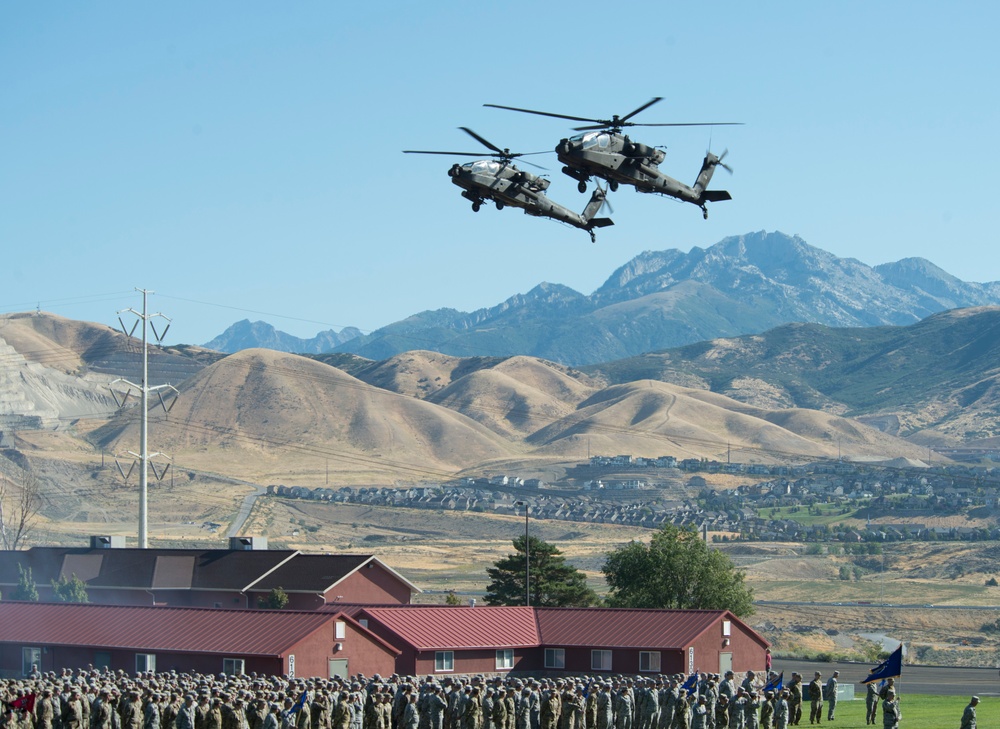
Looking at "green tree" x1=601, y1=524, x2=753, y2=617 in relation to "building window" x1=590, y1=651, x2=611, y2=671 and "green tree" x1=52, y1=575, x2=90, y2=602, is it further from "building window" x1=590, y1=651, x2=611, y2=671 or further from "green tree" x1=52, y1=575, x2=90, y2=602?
"green tree" x1=52, y1=575, x2=90, y2=602

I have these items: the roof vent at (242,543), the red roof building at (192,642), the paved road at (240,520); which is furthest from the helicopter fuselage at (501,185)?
the paved road at (240,520)

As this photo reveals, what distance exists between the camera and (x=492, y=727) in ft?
129

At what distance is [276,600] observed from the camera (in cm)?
7031

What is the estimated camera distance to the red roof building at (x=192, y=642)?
169 feet

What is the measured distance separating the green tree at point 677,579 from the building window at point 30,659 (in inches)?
1182

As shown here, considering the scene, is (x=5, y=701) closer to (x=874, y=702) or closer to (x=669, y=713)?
(x=669, y=713)

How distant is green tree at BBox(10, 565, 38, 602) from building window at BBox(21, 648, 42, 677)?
72.8 ft

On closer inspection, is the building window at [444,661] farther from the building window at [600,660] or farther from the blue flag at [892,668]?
the blue flag at [892,668]

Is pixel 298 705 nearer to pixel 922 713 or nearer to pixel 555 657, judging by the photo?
pixel 922 713

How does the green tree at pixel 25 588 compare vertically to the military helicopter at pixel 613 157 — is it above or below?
below

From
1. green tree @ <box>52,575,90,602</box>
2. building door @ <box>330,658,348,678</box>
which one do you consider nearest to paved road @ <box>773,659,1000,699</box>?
building door @ <box>330,658,348,678</box>

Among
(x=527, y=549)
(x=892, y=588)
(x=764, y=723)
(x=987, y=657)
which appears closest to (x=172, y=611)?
(x=527, y=549)

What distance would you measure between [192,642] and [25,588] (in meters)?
31.1

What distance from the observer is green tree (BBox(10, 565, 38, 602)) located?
79.5 metres
